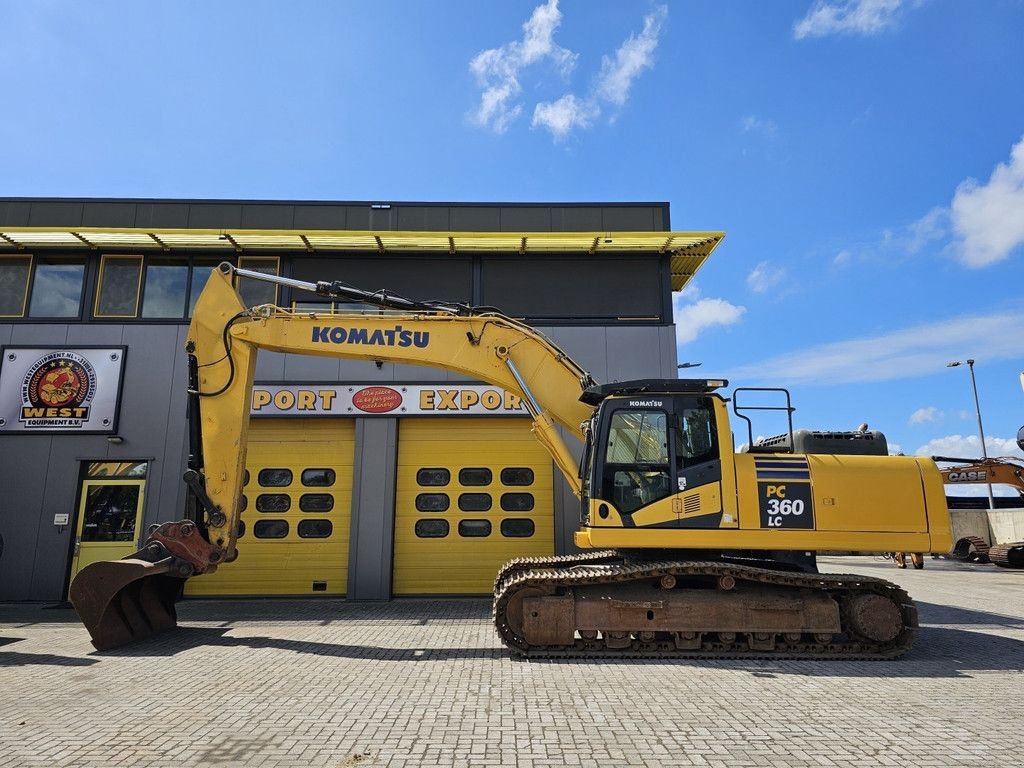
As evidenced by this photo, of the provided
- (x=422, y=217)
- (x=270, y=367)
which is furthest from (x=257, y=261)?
(x=422, y=217)

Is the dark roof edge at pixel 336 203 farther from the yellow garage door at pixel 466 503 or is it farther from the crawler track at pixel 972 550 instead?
the crawler track at pixel 972 550

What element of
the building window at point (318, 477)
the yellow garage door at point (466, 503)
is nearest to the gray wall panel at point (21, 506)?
the building window at point (318, 477)

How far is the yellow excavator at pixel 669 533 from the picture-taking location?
23.7 ft

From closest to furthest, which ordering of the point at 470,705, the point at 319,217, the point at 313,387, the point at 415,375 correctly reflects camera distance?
the point at 470,705 < the point at 313,387 < the point at 415,375 < the point at 319,217

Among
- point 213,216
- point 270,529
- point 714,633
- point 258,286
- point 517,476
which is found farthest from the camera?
point 213,216

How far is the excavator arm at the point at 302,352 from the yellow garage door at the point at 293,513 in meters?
3.37

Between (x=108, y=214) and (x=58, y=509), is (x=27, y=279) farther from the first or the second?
(x=58, y=509)

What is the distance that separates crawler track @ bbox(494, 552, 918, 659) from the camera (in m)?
7.20

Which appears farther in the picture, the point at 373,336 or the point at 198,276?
the point at 198,276

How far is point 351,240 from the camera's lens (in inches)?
515

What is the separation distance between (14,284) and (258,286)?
5.47 metres

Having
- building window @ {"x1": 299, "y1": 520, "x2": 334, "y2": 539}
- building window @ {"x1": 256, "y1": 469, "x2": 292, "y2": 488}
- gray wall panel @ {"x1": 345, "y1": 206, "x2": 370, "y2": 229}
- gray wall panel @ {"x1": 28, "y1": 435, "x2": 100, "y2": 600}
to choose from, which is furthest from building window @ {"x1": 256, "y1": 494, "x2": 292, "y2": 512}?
gray wall panel @ {"x1": 345, "y1": 206, "x2": 370, "y2": 229}

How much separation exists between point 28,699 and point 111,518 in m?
7.57

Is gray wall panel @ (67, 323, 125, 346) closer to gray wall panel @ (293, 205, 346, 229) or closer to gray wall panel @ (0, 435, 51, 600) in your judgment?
gray wall panel @ (0, 435, 51, 600)
